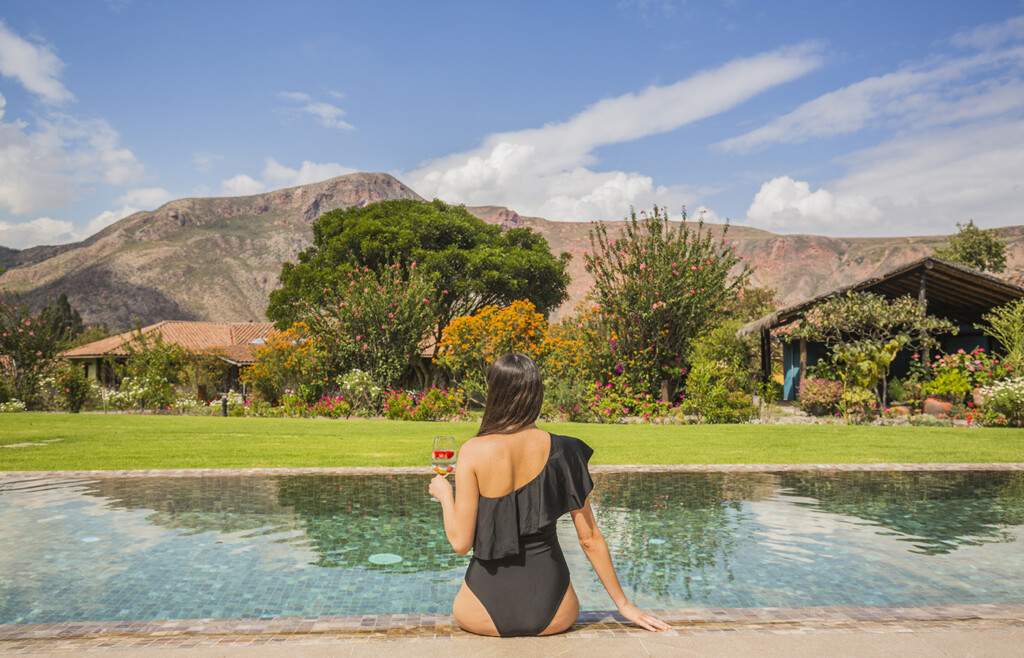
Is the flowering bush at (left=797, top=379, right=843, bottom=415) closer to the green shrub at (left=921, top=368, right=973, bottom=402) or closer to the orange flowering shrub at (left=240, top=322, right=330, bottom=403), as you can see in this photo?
the green shrub at (left=921, top=368, right=973, bottom=402)

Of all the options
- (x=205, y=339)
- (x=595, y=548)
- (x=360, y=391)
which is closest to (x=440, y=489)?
(x=595, y=548)

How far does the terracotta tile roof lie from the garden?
13198 mm

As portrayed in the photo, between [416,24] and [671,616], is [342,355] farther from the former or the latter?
[671,616]

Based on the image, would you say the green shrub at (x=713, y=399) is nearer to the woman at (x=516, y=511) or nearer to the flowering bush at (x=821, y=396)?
the flowering bush at (x=821, y=396)

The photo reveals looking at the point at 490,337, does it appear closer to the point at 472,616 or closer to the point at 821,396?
the point at 821,396

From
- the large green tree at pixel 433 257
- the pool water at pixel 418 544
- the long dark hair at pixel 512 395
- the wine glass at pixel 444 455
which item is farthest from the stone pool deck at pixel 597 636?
the large green tree at pixel 433 257

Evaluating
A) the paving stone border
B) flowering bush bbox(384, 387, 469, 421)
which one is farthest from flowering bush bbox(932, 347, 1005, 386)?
flowering bush bbox(384, 387, 469, 421)

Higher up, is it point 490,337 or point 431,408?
point 490,337

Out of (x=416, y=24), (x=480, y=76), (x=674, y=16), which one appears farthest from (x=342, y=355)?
(x=674, y=16)

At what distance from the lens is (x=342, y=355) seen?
71.7ft

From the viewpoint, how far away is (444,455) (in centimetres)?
320

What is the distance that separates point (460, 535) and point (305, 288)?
30373mm

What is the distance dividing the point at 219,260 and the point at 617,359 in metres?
105

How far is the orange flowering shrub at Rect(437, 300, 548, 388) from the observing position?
20036 mm
